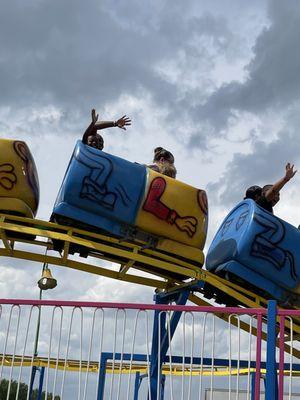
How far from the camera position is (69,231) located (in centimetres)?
571

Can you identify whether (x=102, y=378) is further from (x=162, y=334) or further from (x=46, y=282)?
(x=46, y=282)

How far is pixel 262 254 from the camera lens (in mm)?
6086

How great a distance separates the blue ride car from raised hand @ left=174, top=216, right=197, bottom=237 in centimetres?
51

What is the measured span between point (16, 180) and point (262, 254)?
8.70ft

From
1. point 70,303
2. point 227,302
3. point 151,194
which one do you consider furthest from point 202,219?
point 70,303

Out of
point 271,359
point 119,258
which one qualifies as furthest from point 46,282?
point 271,359

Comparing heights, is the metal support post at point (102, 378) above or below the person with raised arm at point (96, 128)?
below

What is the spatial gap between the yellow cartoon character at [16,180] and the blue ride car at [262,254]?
2.17 metres

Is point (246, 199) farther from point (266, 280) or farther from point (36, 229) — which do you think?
point (36, 229)

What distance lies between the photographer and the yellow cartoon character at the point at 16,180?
562 cm

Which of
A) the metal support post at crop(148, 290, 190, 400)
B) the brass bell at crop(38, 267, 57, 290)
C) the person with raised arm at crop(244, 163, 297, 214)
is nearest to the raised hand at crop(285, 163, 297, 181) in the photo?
the person with raised arm at crop(244, 163, 297, 214)

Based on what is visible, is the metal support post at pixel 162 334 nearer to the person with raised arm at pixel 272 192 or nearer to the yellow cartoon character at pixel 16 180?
the person with raised arm at pixel 272 192

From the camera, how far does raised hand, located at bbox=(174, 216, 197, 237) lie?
19.5ft

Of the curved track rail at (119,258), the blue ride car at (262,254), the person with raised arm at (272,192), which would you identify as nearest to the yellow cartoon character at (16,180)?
the curved track rail at (119,258)
